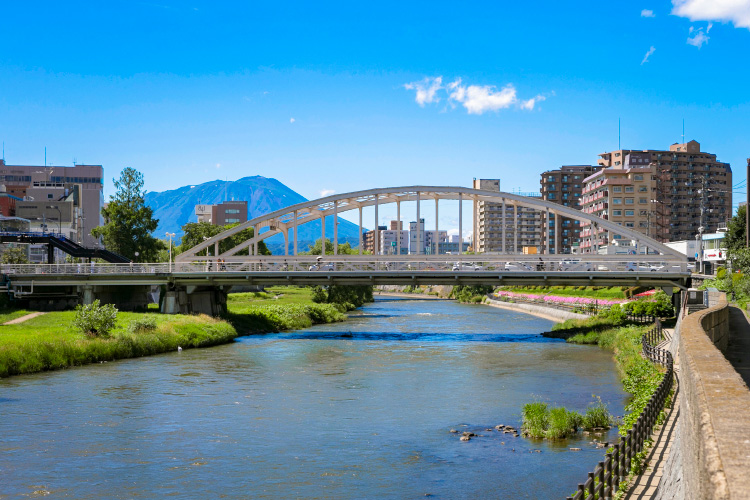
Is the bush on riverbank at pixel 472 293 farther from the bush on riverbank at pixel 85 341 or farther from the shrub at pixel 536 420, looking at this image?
the shrub at pixel 536 420

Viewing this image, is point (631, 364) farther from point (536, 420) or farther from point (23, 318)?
point (23, 318)

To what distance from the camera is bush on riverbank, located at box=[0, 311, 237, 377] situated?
37.4 meters

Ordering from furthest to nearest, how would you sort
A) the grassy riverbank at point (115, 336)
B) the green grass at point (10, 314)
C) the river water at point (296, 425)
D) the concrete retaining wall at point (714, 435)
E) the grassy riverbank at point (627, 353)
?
the green grass at point (10, 314) → the grassy riverbank at point (115, 336) → the grassy riverbank at point (627, 353) → the river water at point (296, 425) → the concrete retaining wall at point (714, 435)

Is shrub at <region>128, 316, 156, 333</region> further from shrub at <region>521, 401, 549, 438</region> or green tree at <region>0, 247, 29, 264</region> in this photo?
green tree at <region>0, 247, 29, 264</region>

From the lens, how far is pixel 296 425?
25359 mm

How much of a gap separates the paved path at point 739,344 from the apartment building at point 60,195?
80.0m

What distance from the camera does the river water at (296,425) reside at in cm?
1855

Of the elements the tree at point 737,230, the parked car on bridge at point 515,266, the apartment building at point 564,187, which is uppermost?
the apartment building at point 564,187

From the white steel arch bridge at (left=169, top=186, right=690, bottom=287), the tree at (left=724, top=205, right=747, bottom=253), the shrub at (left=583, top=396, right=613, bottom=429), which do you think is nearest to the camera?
the shrub at (left=583, top=396, right=613, bottom=429)

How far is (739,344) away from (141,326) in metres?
34.5

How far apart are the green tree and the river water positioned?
4486cm

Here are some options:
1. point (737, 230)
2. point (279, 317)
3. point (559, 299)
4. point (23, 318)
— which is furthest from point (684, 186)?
point (23, 318)

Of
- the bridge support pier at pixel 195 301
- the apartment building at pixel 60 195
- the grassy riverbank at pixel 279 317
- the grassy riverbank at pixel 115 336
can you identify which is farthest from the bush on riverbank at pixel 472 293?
the bridge support pier at pixel 195 301

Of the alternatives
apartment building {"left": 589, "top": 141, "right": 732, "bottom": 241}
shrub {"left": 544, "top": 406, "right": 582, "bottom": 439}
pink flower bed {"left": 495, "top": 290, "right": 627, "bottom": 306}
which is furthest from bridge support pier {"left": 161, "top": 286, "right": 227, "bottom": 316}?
apartment building {"left": 589, "top": 141, "right": 732, "bottom": 241}
